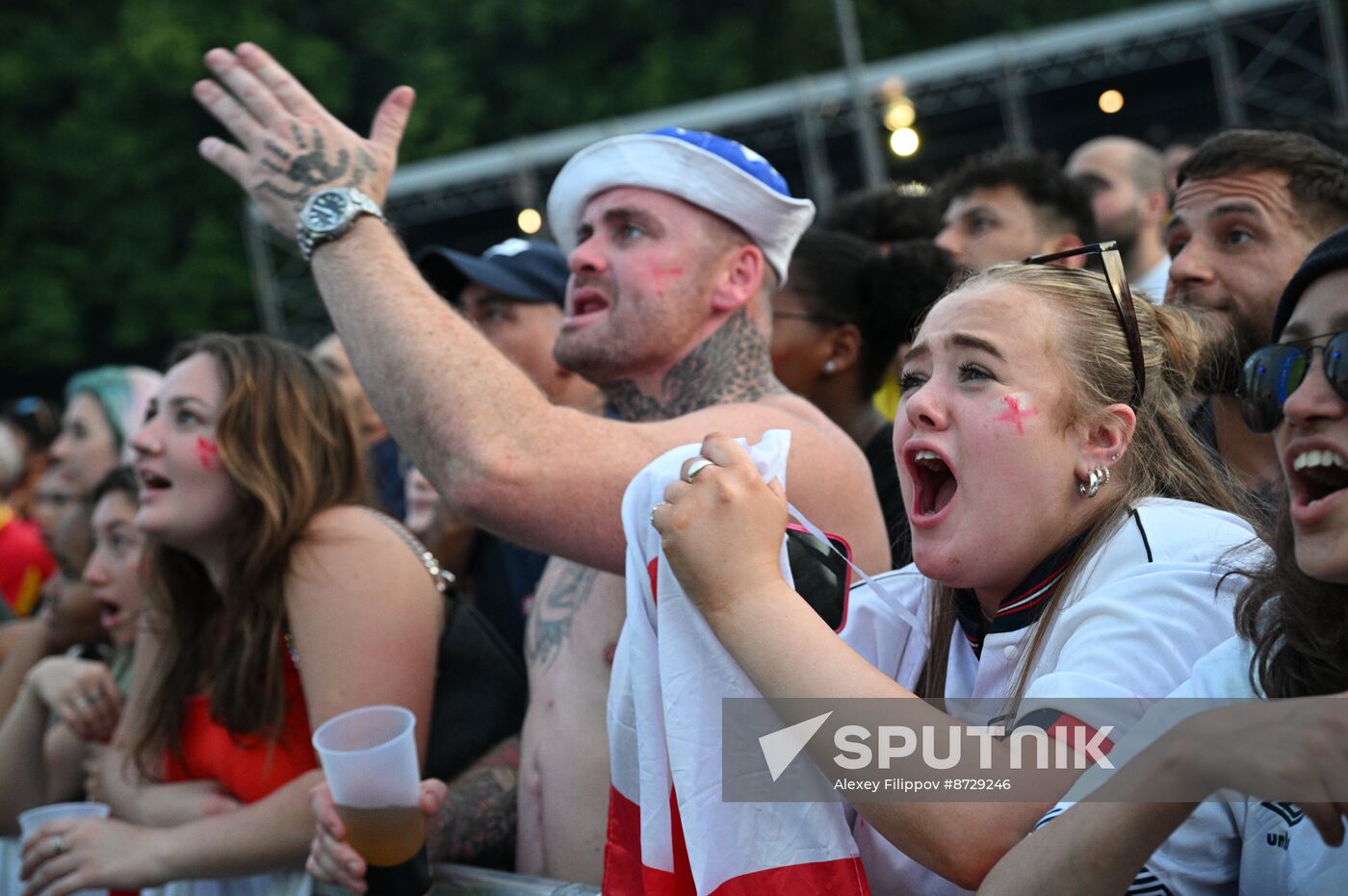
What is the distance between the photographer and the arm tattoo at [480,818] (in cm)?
287

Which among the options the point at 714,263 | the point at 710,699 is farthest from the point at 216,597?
the point at 710,699

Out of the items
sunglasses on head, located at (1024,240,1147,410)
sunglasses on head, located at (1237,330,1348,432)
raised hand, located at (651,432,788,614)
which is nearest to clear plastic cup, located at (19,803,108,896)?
raised hand, located at (651,432,788,614)

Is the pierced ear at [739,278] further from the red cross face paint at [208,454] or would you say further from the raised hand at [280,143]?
the red cross face paint at [208,454]

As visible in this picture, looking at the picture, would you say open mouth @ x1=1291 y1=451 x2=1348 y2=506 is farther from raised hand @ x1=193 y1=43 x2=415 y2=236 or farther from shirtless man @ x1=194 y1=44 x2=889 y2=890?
raised hand @ x1=193 y1=43 x2=415 y2=236

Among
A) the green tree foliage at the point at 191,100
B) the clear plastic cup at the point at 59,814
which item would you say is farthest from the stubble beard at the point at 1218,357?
the green tree foliage at the point at 191,100

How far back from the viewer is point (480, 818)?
9.55 feet

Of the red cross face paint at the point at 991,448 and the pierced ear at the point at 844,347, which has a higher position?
the pierced ear at the point at 844,347

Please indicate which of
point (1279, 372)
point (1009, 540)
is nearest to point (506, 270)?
point (1009, 540)

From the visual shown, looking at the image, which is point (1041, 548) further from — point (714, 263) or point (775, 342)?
point (775, 342)

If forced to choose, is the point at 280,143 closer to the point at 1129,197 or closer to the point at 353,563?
the point at 353,563

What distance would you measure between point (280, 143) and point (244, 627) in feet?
3.79

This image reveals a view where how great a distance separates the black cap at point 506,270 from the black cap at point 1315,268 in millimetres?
2874

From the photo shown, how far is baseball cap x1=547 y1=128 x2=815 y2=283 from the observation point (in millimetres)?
3102

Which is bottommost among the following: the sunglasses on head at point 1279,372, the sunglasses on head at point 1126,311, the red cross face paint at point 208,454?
the sunglasses on head at point 1279,372
